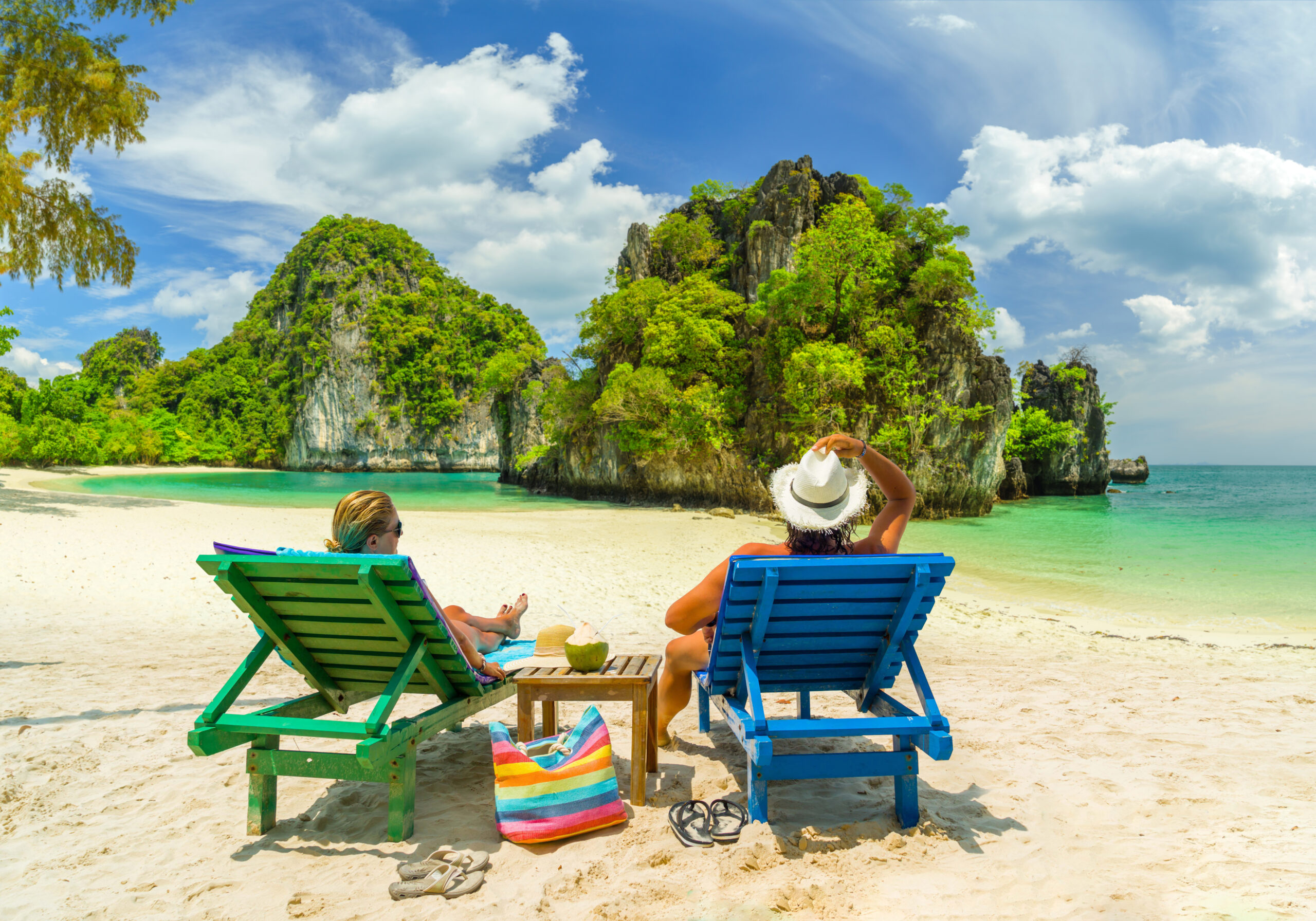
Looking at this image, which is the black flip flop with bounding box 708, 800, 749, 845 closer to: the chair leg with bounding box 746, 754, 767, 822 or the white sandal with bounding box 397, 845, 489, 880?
the chair leg with bounding box 746, 754, 767, 822

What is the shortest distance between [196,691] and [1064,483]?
4868 centimetres

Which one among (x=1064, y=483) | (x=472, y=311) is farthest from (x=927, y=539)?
(x=472, y=311)

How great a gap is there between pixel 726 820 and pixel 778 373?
2461cm

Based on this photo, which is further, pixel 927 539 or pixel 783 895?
pixel 927 539

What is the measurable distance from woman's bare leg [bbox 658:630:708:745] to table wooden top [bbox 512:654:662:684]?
100 mm

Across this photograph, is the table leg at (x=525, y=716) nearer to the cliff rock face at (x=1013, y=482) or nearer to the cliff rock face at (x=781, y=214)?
the cliff rock face at (x=781, y=214)

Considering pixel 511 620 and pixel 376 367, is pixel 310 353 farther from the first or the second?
pixel 511 620

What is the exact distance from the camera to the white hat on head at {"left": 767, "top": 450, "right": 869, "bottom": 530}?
2.78 metres

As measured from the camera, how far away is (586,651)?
3.06 meters

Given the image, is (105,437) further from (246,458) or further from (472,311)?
(472,311)

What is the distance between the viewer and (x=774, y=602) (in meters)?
2.55

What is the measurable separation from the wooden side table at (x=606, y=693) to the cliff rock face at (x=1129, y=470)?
69.8m

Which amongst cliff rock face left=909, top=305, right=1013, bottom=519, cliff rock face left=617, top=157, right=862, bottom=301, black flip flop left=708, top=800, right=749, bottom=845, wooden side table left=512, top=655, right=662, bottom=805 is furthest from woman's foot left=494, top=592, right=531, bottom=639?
cliff rock face left=617, top=157, right=862, bottom=301

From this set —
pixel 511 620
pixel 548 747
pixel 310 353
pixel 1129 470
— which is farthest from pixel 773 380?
pixel 310 353
